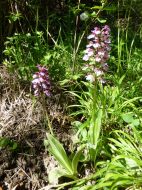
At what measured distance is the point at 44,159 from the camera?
3.69m

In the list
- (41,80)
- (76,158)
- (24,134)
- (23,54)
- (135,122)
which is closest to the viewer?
(41,80)

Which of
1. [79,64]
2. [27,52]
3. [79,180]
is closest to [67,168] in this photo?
[79,180]

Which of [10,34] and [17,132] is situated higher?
[10,34]

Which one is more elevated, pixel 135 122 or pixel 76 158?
pixel 135 122

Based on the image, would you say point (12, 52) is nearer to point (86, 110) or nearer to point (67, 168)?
point (86, 110)

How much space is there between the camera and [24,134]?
3.83 m

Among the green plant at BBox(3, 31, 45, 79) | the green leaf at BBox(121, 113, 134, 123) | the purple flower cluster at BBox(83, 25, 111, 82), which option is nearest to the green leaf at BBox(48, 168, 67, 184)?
the green leaf at BBox(121, 113, 134, 123)

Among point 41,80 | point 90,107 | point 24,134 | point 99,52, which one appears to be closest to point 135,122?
point 90,107

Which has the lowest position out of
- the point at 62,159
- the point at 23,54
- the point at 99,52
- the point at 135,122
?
the point at 62,159

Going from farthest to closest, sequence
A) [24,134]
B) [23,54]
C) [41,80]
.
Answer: [23,54] → [24,134] → [41,80]

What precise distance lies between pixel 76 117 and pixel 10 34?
1729 mm

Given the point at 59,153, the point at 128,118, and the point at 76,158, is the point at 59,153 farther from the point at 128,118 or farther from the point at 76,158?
the point at 128,118

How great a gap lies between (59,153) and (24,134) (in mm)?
564

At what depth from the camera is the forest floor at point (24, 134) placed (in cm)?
355
